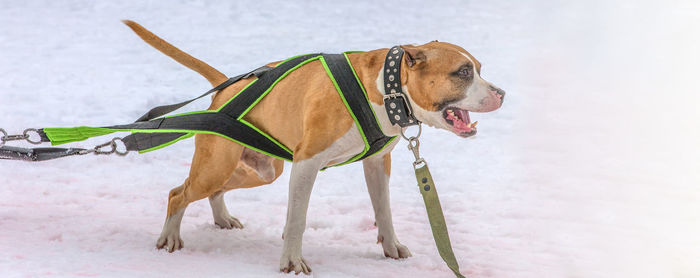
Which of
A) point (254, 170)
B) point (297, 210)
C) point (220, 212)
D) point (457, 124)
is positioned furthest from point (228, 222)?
point (457, 124)

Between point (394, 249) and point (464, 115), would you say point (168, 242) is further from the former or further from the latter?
point (464, 115)

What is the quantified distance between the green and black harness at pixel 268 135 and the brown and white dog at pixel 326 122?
0.02m

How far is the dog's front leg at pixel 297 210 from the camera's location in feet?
7.29

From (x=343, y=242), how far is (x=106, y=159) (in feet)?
5.00

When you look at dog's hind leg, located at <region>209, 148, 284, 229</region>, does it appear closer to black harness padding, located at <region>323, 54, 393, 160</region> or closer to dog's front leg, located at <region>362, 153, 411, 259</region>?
dog's front leg, located at <region>362, 153, 411, 259</region>

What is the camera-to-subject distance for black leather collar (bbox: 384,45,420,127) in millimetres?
2205

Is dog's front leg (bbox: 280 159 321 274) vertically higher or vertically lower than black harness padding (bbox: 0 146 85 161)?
lower

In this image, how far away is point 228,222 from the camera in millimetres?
2842

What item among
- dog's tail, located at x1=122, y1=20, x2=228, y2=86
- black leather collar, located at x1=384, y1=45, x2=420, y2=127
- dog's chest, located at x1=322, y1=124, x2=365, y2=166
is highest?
dog's tail, located at x1=122, y1=20, x2=228, y2=86

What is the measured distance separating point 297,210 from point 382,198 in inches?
15.2

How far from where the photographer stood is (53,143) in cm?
252

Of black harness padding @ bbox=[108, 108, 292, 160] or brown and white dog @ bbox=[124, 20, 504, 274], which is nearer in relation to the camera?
brown and white dog @ bbox=[124, 20, 504, 274]

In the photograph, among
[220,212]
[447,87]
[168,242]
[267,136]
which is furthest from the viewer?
[220,212]

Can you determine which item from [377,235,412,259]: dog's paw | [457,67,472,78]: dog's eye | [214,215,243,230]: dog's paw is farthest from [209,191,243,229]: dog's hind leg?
[457,67,472,78]: dog's eye
